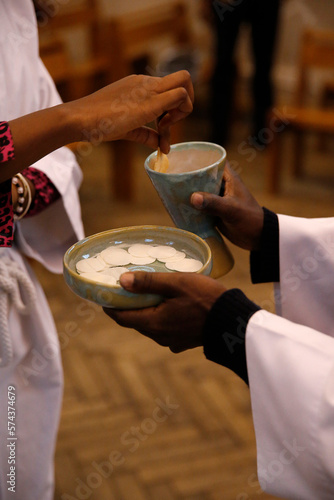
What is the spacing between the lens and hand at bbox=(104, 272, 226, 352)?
3.31 ft

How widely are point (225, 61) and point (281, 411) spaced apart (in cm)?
351

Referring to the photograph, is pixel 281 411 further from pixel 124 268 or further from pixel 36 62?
pixel 36 62

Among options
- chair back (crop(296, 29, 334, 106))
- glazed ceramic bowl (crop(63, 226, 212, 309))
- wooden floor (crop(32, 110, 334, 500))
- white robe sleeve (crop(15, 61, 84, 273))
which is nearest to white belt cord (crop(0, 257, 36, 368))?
white robe sleeve (crop(15, 61, 84, 273))

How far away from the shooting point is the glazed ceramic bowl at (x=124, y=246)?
100 centimetres

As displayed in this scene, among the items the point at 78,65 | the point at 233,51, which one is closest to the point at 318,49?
the point at 233,51

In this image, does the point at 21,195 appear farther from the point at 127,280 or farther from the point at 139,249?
the point at 127,280

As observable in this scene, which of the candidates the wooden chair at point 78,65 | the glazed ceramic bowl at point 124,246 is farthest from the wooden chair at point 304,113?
the glazed ceramic bowl at point 124,246

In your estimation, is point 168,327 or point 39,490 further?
point 39,490

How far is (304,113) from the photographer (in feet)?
12.4

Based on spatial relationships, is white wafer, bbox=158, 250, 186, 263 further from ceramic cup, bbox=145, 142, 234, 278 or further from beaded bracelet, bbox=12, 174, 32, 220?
beaded bracelet, bbox=12, 174, 32, 220

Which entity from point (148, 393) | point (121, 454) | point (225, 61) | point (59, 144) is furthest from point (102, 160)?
point (59, 144)

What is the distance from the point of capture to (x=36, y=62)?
1.44 metres

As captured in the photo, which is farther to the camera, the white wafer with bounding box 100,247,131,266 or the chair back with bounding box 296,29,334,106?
the chair back with bounding box 296,29,334,106

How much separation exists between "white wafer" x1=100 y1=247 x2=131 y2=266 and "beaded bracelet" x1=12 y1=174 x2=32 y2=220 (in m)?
0.32
